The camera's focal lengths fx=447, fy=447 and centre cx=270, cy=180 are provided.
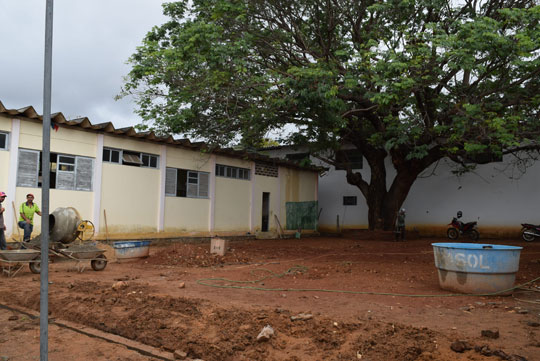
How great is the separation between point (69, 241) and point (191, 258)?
3330 mm

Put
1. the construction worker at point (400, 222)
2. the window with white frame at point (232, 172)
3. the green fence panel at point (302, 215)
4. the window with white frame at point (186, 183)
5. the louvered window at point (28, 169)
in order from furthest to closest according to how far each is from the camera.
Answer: the green fence panel at point (302, 215) < the window with white frame at point (232, 172) < the construction worker at point (400, 222) < the window with white frame at point (186, 183) < the louvered window at point (28, 169)

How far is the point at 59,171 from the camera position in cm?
1348

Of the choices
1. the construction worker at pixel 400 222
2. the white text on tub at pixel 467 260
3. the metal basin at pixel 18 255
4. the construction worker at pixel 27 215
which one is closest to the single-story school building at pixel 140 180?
the construction worker at pixel 27 215

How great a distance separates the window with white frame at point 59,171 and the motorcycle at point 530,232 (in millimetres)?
17124

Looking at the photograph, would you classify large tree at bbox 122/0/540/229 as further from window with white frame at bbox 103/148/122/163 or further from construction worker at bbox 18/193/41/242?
construction worker at bbox 18/193/41/242

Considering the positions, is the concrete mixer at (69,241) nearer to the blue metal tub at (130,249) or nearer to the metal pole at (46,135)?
the blue metal tub at (130,249)

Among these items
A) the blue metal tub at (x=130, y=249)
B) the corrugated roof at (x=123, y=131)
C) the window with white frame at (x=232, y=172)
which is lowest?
the blue metal tub at (x=130, y=249)

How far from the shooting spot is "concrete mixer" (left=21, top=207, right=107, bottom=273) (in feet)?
32.7

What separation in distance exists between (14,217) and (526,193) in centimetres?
2014

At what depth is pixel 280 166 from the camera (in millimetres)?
22641

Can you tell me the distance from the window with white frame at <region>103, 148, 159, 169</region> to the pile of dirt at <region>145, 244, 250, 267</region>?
148 inches

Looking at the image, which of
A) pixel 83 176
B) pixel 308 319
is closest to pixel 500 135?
pixel 308 319

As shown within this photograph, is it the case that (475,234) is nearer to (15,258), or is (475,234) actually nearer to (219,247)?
(219,247)

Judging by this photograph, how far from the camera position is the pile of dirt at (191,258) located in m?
12.3
